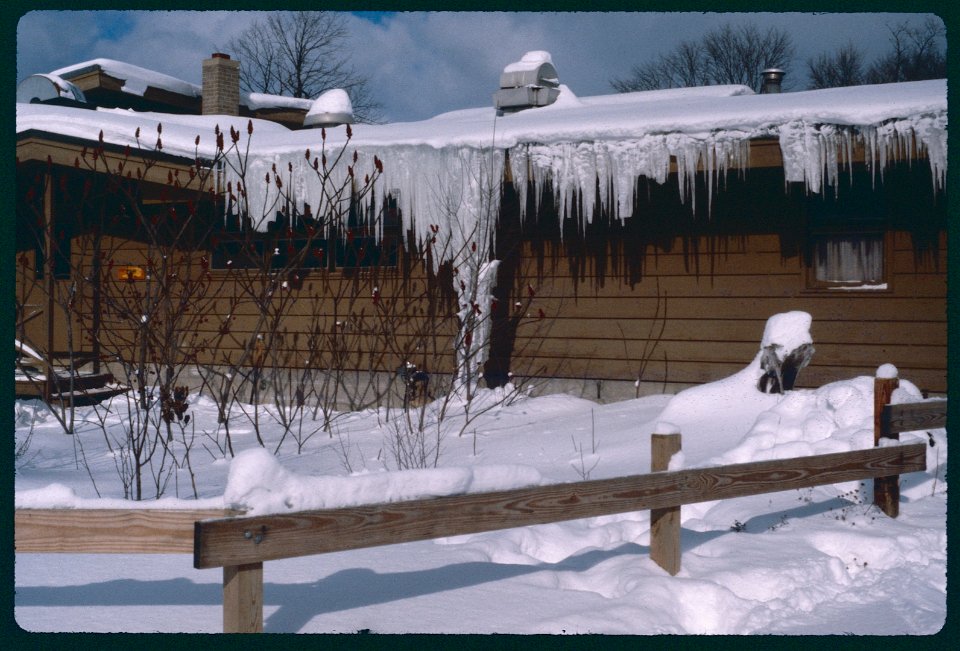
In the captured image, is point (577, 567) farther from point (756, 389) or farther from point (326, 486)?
point (756, 389)

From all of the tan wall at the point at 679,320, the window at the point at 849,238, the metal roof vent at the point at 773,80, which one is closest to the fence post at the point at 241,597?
the tan wall at the point at 679,320

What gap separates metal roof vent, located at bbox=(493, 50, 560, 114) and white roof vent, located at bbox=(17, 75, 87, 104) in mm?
7995

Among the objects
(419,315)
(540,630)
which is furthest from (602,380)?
(540,630)

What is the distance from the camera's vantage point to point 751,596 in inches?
172

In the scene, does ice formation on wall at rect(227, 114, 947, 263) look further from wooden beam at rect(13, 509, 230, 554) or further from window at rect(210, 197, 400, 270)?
wooden beam at rect(13, 509, 230, 554)

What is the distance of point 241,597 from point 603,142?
775 cm

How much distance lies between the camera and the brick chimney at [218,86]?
17.0 m

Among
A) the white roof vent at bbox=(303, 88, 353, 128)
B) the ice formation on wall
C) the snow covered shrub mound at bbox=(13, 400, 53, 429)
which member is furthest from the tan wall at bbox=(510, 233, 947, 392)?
Result: the white roof vent at bbox=(303, 88, 353, 128)

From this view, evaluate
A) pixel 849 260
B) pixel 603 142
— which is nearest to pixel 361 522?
pixel 603 142

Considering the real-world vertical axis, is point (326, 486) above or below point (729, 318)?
below

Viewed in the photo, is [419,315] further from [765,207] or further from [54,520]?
[54,520]

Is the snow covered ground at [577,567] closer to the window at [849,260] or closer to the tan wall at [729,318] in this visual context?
the tan wall at [729,318]

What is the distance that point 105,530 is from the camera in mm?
3107

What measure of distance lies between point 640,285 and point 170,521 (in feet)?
27.5
